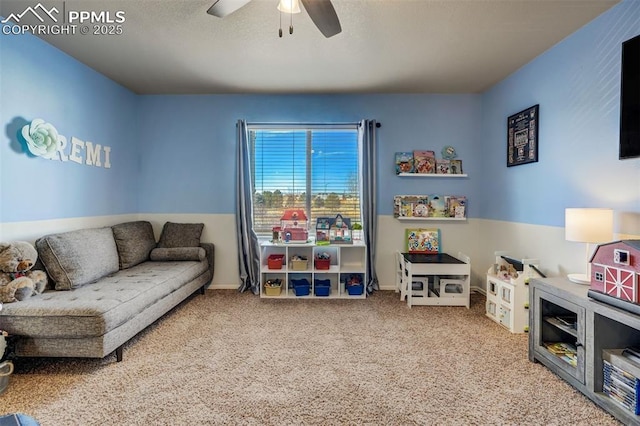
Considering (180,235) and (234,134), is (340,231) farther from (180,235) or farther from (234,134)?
(180,235)

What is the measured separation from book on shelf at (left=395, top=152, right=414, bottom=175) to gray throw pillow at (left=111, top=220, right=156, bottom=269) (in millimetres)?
2994

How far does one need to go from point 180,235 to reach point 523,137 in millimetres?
3798

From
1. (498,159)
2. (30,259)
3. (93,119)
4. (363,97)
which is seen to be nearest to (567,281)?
(498,159)

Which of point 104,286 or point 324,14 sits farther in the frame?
point 104,286

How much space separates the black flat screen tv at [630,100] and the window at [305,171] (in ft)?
7.64

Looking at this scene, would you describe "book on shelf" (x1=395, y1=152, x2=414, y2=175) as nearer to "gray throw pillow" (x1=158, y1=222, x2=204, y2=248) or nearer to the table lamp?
the table lamp

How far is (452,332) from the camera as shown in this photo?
2559 mm

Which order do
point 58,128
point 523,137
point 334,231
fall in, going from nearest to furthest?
1. point 58,128
2. point 523,137
3. point 334,231

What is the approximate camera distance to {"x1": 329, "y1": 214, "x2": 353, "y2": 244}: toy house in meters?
3.54

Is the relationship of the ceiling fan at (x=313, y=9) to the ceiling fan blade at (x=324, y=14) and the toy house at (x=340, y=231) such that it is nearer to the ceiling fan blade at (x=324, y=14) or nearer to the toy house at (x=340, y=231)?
the ceiling fan blade at (x=324, y=14)

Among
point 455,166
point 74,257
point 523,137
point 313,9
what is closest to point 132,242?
point 74,257

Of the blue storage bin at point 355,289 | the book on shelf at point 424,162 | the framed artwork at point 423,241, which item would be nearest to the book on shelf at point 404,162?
the book on shelf at point 424,162

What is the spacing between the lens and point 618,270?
62.8 inches

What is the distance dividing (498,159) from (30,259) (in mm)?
4319
